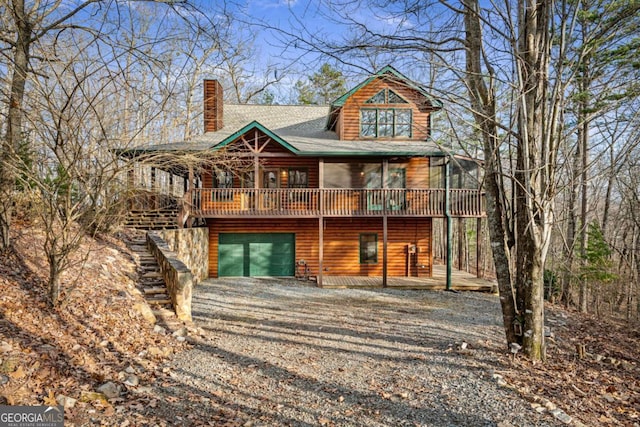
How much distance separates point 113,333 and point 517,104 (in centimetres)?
743

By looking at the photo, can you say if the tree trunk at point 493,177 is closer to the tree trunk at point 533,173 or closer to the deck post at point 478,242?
the tree trunk at point 533,173

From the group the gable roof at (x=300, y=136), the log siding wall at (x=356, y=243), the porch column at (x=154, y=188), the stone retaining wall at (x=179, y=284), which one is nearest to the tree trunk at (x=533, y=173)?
the gable roof at (x=300, y=136)

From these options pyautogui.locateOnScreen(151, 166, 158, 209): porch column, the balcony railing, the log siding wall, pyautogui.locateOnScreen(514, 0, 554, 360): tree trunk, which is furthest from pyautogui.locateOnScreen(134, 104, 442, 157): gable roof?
pyautogui.locateOnScreen(514, 0, 554, 360): tree trunk

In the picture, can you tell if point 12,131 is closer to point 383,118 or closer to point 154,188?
point 154,188

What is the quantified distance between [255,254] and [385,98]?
28.0 ft

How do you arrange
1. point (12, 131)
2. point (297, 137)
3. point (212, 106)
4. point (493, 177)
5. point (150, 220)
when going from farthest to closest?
point (212, 106) < point (297, 137) < point (150, 220) < point (12, 131) < point (493, 177)

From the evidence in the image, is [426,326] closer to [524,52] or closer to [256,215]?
[524,52]

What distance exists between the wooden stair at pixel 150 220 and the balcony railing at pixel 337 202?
0.92 meters

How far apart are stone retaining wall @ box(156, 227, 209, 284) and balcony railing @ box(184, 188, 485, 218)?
102 cm

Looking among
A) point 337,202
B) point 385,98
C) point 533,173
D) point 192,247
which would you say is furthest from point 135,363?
point 385,98

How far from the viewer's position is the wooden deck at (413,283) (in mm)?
12883

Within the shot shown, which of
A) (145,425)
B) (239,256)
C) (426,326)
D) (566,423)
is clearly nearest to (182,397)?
(145,425)

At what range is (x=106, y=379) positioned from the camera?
4.30 meters

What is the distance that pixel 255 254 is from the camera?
14.9 meters
